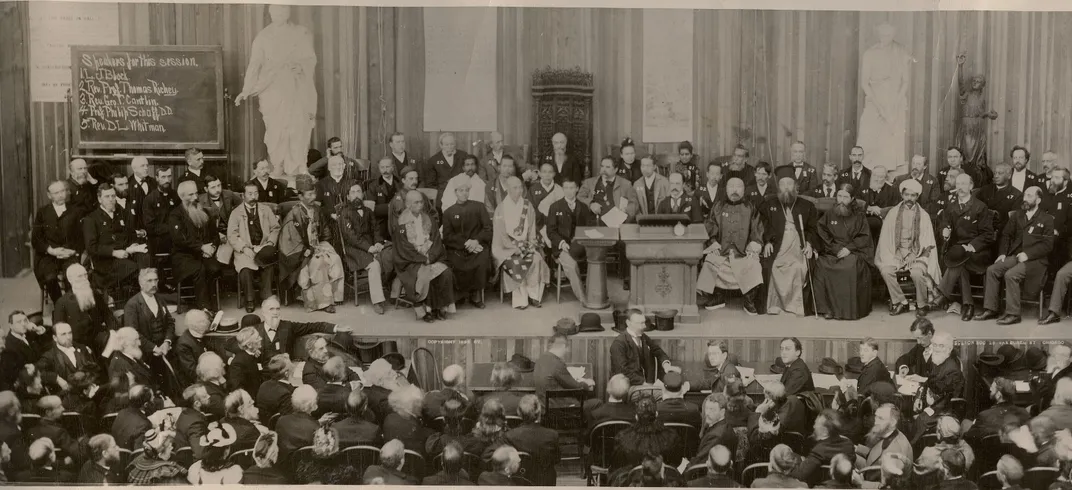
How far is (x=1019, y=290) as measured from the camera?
32.6 feet

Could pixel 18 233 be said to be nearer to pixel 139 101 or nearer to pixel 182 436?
pixel 139 101

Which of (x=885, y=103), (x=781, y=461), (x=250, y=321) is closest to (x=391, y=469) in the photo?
(x=250, y=321)

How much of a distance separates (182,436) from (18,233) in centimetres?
204

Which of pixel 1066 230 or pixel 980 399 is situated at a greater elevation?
pixel 1066 230

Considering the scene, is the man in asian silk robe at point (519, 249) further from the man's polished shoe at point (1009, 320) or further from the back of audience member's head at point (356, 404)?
the man's polished shoe at point (1009, 320)

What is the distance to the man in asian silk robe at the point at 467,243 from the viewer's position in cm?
1007

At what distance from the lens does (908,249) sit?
1008cm

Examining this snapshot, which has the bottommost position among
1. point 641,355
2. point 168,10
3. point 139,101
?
point 641,355

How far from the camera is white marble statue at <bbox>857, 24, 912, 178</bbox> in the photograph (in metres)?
9.91

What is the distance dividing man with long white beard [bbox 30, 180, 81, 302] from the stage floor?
19 cm

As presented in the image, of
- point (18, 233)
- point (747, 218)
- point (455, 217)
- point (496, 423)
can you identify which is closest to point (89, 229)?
point (18, 233)

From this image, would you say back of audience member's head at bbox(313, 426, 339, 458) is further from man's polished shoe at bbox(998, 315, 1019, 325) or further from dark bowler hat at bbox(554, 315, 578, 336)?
man's polished shoe at bbox(998, 315, 1019, 325)

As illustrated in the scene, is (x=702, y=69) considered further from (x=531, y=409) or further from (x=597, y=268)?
(x=531, y=409)

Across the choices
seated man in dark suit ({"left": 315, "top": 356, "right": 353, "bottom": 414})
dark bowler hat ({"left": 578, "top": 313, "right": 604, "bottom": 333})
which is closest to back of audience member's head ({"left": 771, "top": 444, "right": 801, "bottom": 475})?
dark bowler hat ({"left": 578, "top": 313, "right": 604, "bottom": 333})
